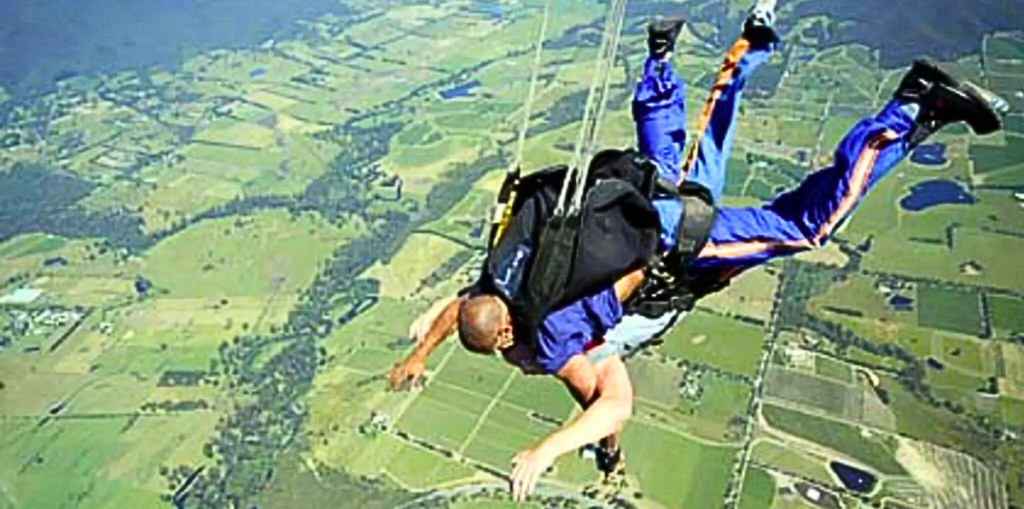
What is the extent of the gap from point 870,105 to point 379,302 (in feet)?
34.6

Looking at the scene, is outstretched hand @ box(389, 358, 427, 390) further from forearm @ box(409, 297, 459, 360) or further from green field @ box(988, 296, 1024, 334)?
green field @ box(988, 296, 1024, 334)

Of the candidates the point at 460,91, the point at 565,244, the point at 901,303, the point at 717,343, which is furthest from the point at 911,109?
the point at 460,91

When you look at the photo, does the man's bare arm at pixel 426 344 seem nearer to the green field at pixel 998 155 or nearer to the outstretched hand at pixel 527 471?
the outstretched hand at pixel 527 471

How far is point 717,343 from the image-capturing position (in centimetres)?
1380

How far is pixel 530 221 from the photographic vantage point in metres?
3.07

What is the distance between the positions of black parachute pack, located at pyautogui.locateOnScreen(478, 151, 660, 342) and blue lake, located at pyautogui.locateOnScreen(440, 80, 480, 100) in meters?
20.2

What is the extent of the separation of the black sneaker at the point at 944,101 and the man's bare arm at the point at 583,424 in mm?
1239

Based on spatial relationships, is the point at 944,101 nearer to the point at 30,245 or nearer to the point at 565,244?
the point at 565,244

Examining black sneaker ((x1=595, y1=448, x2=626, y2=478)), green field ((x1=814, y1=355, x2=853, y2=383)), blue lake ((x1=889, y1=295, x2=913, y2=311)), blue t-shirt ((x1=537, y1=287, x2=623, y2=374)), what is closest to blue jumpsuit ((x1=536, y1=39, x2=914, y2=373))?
blue t-shirt ((x1=537, y1=287, x2=623, y2=374))

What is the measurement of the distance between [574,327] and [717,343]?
11044 millimetres

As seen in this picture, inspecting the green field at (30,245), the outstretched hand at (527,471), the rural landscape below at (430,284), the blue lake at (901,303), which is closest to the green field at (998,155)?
the rural landscape below at (430,284)

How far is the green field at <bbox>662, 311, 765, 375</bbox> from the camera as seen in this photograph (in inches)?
529

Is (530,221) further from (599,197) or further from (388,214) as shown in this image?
(388,214)

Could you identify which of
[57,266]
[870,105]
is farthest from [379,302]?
Result: [870,105]
